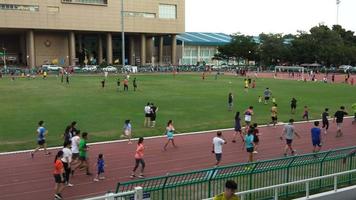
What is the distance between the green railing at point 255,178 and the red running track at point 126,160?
3314 mm

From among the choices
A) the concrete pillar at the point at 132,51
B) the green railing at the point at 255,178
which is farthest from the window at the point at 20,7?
the green railing at the point at 255,178

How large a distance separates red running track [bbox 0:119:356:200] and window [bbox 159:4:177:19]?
82.5 m

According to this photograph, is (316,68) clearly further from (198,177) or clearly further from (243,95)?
(198,177)

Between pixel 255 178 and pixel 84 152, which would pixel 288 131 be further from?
pixel 84 152

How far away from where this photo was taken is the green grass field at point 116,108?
77.4 feet

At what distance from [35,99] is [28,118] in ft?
31.3

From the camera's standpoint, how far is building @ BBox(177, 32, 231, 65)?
127 metres

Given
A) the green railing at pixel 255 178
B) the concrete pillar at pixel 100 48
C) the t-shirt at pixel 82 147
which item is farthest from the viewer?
the concrete pillar at pixel 100 48

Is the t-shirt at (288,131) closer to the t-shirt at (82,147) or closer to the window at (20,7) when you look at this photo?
the t-shirt at (82,147)

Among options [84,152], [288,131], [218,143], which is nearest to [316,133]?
[288,131]

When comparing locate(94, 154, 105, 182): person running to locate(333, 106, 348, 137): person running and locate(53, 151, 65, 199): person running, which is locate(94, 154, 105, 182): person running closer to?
locate(53, 151, 65, 199): person running

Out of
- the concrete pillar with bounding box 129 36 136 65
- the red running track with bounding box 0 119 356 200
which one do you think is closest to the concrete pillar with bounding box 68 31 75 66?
the concrete pillar with bounding box 129 36 136 65

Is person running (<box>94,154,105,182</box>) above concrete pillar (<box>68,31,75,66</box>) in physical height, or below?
below

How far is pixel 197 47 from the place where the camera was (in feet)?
435
